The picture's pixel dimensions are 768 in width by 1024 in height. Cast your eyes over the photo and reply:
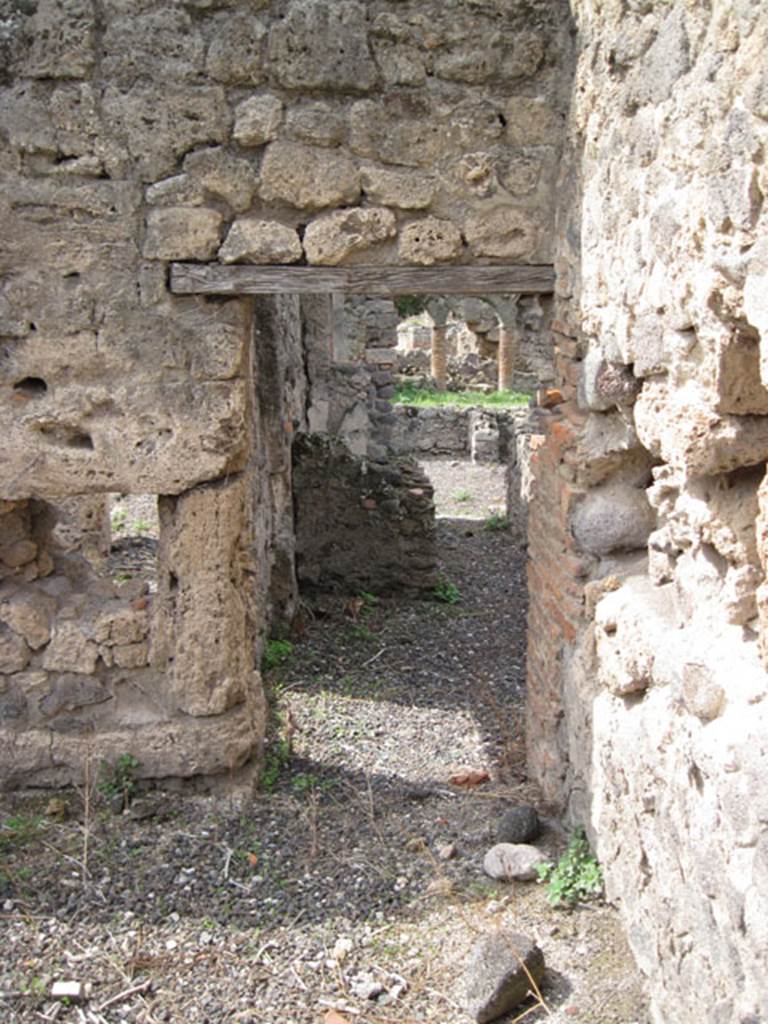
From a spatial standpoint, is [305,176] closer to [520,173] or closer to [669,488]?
[520,173]

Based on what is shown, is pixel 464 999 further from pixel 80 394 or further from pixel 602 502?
pixel 80 394

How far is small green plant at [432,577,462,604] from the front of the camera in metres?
7.70

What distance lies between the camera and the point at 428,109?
3896mm

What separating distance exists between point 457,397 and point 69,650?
54.1ft

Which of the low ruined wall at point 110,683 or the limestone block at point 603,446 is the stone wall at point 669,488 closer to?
the limestone block at point 603,446

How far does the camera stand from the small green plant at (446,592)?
7.70 meters

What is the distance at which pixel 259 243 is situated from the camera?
396 cm

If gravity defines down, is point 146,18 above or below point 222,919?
above

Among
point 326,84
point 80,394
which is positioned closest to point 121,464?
point 80,394

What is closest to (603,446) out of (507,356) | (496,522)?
(496,522)

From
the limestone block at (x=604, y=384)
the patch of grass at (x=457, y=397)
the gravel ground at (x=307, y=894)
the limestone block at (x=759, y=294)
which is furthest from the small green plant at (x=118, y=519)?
the patch of grass at (x=457, y=397)

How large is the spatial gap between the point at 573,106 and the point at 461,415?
12.6m

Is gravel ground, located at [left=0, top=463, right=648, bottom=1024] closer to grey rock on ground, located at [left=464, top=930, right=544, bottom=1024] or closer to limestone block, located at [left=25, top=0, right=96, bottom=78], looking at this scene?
grey rock on ground, located at [left=464, top=930, right=544, bottom=1024]

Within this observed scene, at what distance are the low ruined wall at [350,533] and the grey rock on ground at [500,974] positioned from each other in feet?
14.8
